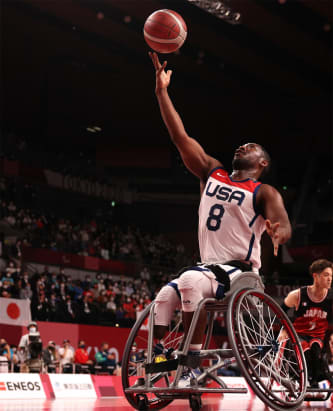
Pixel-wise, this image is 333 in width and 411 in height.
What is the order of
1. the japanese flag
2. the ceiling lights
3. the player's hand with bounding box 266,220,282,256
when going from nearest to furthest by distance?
1. the player's hand with bounding box 266,220,282,256
2. the japanese flag
3. the ceiling lights

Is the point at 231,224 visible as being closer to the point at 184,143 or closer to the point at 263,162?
the point at 263,162

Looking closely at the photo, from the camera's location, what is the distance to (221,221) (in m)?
4.95

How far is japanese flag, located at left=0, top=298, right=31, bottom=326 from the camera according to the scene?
1722 cm

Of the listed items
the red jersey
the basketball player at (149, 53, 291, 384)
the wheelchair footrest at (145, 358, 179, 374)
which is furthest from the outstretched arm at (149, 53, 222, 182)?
the red jersey

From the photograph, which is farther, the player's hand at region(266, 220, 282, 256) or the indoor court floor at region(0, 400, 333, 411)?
the indoor court floor at region(0, 400, 333, 411)

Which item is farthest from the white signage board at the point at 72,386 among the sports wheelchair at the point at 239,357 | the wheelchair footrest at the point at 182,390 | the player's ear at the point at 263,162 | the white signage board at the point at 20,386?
A: the player's ear at the point at 263,162

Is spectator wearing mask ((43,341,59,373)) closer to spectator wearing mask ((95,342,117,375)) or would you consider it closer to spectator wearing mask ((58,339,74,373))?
spectator wearing mask ((58,339,74,373))

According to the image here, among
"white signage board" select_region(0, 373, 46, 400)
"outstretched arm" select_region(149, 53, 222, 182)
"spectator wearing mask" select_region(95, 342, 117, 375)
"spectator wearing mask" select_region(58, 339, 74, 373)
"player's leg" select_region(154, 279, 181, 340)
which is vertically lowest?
"spectator wearing mask" select_region(95, 342, 117, 375)

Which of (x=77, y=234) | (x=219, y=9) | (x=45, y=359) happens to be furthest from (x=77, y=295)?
(x=219, y=9)

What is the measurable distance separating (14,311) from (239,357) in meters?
14.1

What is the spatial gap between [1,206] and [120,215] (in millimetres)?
8166

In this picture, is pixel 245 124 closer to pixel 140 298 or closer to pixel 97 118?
pixel 97 118

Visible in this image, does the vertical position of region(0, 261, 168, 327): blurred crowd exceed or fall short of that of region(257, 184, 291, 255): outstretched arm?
it falls short

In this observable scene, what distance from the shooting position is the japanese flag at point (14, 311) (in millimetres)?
17219
